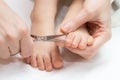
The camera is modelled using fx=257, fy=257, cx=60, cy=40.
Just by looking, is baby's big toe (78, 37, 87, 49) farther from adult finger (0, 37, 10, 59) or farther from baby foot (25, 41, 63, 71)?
adult finger (0, 37, 10, 59)

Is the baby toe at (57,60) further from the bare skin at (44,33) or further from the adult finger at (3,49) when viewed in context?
the adult finger at (3,49)

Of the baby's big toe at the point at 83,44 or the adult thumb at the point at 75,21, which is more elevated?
the adult thumb at the point at 75,21

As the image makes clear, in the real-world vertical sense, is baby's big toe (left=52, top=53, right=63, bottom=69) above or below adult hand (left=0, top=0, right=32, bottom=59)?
below

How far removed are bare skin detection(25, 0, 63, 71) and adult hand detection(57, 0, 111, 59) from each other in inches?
2.6

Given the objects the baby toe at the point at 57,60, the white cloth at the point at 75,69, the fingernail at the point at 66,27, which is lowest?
the white cloth at the point at 75,69

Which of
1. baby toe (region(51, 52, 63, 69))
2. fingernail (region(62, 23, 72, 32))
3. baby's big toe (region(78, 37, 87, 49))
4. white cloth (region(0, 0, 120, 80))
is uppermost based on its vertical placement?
fingernail (region(62, 23, 72, 32))

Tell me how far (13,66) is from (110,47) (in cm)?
30

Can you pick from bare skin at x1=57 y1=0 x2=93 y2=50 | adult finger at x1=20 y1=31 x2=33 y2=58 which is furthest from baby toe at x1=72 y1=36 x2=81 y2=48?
adult finger at x1=20 y1=31 x2=33 y2=58

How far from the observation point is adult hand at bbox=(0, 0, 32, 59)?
1.98 feet

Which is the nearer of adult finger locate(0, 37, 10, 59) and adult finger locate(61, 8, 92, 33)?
adult finger locate(0, 37, 10, 59)

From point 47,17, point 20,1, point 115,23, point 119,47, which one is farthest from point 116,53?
point 20,1

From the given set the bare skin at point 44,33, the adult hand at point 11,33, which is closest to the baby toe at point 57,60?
the bare skin at point 44,33

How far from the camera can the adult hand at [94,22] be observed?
712 mm

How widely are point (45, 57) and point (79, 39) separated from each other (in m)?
0.12
